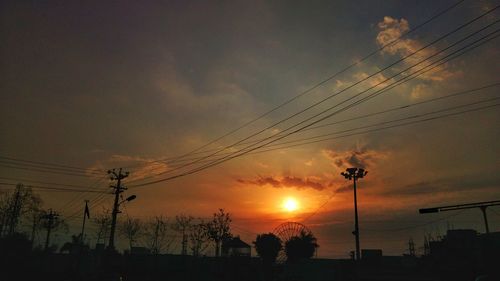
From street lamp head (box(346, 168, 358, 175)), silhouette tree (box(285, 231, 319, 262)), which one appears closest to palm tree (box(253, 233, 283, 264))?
silhouette tree (box(285, 231, 319, 262))

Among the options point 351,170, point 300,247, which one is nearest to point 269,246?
point 300,247

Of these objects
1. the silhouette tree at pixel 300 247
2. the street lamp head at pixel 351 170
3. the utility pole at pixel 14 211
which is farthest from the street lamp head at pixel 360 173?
the utility pole at pixel 14 211

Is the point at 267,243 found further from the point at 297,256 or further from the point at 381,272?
the point at 381,272

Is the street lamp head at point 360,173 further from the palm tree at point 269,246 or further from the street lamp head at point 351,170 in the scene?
the palm tree at point 269,246

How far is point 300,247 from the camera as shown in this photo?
8469 centimetres

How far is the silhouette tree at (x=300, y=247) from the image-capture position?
3280 inches

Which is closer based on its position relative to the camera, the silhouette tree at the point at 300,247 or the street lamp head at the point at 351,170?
the street lamp head at the point at 351,170

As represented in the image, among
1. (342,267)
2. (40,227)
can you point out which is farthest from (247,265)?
(40,227)

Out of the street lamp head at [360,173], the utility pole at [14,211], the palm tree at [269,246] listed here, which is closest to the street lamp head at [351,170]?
the street lamp head at [360,173]

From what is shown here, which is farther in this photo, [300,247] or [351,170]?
[300,247]

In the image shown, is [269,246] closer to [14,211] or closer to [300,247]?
[300,247]

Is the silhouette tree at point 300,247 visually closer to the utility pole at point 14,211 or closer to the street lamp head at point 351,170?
the street lamp head at point 351,170

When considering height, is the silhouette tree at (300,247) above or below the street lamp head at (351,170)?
below

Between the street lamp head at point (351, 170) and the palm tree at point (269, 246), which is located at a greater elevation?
the street lamp head at point (351, 170)
